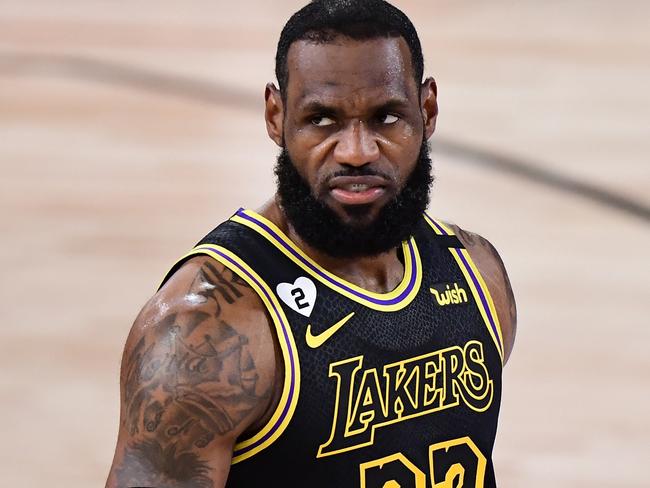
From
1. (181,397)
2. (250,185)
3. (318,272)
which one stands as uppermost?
(250,185)

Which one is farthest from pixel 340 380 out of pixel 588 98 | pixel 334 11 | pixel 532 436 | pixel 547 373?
pixel 588 98

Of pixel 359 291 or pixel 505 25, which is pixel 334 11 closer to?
pixel 359 291

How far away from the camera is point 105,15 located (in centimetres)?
870

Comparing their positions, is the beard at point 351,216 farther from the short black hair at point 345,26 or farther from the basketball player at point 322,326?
the short black hair at point 345,26

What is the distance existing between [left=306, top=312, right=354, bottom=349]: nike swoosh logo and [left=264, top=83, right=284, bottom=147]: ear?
0.31 m

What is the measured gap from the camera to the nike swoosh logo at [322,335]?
2.28 metres

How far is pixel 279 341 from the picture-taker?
2.23m

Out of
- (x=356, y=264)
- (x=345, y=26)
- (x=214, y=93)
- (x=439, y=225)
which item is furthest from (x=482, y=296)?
(x=214, y=93)

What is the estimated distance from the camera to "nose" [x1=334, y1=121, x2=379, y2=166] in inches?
87.3

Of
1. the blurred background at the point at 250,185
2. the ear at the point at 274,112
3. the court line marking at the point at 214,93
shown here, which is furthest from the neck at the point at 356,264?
the court line marking at the point at 214,93

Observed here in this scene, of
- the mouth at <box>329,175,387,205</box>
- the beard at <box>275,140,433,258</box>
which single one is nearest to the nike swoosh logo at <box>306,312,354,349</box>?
the beard at <box>275,140,433,258</box>

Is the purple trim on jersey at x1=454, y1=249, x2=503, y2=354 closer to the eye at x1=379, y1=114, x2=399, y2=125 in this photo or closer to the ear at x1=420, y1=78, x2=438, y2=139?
the ear at x1=420, y1=78, x2=438, y2=139

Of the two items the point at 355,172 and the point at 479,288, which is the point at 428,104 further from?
the point at 479,288

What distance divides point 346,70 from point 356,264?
15.2 inches
